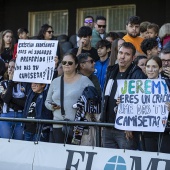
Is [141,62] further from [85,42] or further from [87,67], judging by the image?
[85,42]

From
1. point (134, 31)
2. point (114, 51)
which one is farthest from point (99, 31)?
point (114, 51)

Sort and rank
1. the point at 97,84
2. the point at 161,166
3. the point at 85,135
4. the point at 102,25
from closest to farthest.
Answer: the point at 161,166, the point at 85,135, the point at 97,84, the point at 102,25

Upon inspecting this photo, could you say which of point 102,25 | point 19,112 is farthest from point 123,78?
point 102,25

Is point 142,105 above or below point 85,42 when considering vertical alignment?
below

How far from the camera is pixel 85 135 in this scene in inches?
360

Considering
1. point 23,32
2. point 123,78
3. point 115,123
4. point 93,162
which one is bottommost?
point 93,162

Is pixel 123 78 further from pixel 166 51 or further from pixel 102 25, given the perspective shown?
pixel 102 25

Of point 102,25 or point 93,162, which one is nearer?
point 93,162

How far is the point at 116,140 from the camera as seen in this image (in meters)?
8.77

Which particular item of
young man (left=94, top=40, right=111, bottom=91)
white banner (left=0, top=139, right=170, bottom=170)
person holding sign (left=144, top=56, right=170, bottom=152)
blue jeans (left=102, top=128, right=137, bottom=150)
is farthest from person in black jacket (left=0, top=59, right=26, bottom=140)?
person holding sign (left=144, top=56, right=170, bottom=152)

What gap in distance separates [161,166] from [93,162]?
100 centimetres

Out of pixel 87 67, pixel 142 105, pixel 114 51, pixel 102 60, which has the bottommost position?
pixel 142 105

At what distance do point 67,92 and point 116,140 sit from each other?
1.12 metres

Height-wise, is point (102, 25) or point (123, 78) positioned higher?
point (102, 25)
